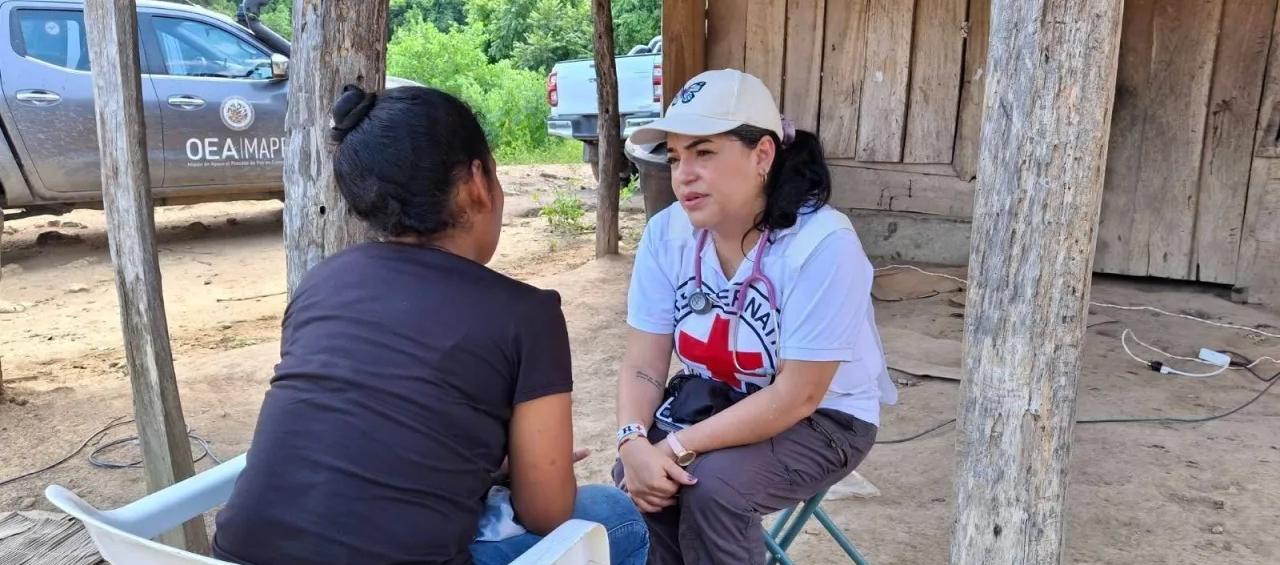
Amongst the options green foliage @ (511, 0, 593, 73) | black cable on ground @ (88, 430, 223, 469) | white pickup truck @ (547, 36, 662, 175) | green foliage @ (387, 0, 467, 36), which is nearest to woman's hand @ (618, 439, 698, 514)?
black cable on ground @ (88, 430, 223, 469)

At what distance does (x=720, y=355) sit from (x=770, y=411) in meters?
0.20

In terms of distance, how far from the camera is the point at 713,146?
205cm

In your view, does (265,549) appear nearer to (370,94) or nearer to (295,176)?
(370,94)

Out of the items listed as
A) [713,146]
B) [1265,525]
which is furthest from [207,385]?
[1265,525]

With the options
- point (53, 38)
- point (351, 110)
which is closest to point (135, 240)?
point (351, 110)

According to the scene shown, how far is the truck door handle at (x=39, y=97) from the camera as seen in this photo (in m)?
6.31

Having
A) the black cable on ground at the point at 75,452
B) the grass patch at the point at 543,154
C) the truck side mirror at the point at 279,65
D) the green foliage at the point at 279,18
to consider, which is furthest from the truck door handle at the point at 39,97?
the green foliage at the point at 279,18

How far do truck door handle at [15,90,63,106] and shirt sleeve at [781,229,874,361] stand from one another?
628cm

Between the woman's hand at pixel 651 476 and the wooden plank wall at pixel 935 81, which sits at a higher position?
the wooden plank wall at pixel 935 81

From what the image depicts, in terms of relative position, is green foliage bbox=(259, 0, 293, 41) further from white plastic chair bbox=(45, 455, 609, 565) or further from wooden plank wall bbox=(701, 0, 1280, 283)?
white plastic chair bbox=(45, 455, 609, 565)

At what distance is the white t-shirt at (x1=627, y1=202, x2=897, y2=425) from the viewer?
1.95 m

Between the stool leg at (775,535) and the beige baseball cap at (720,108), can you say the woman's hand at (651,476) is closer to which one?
the stool leg at (775,535)

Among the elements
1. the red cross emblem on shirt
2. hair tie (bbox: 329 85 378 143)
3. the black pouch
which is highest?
hair tie (bbox: 329 85 378 143)

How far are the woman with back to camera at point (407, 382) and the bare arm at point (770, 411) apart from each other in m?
0.47
